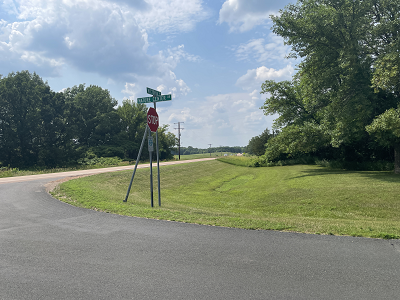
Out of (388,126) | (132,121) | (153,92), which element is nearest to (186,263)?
(153,92)

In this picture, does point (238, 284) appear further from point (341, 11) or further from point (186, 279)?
point (341, 11)

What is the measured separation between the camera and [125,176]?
20906 millimetres

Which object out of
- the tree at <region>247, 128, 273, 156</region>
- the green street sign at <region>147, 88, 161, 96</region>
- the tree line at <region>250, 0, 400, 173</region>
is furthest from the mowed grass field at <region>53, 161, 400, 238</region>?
the tree at <region>247, 128, 273, 156</region>

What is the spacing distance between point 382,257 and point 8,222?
8.70 meters

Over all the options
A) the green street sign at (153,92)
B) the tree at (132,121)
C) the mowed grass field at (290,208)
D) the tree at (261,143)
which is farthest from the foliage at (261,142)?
the green street sign at (153,92)

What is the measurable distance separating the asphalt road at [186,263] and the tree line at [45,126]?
4611cm

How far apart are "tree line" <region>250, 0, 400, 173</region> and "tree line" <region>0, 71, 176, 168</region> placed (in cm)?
4276

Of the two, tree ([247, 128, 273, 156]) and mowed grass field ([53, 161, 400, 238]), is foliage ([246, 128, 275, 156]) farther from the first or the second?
mowed grass field ([53, 161, 400, 238])

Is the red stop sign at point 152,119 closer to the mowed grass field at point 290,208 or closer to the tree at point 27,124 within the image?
the mowed grass field at point 290,208

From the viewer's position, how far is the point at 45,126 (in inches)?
1912

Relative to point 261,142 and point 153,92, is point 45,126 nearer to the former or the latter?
point 261,142

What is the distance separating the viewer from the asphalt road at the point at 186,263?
3.54 metres

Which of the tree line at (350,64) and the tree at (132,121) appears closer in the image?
the tree line at (350,64)

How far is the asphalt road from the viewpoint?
354 cm
